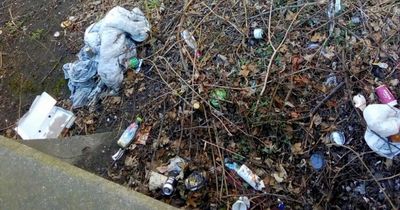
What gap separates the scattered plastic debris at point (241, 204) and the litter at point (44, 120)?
49.5 inches

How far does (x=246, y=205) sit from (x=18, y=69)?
6.52 ft

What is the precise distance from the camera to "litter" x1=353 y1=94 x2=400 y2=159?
2525 millimetres

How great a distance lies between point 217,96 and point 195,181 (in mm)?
538

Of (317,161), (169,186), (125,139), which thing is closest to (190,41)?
(125,139)

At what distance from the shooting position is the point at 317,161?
8.96 ft

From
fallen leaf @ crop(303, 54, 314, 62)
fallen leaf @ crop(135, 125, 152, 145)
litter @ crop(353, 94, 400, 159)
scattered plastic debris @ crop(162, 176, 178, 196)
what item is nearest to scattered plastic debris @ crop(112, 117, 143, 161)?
fallen leaf @ crop(135, 125, 152, 145)

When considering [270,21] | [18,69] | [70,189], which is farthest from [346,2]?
[18,69]

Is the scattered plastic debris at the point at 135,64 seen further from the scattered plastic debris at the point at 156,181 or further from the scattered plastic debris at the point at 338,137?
the scattered plastic debris at the point at 338,137

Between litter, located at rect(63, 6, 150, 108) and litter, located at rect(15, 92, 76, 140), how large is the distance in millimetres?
123

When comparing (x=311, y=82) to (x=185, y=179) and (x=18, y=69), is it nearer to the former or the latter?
(x=185, y=179)

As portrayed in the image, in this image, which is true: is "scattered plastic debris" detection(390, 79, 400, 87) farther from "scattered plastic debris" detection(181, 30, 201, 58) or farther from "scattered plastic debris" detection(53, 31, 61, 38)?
"scattered plastic debris" detection(53, 31, 61, 38)

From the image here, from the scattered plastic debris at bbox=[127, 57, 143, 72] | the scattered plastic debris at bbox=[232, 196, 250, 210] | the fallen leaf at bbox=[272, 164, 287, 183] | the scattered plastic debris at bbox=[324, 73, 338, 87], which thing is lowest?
the scattered plastic debris at bbox=[232, 196, 250, 210]

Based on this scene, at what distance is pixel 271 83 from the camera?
2.90 metres

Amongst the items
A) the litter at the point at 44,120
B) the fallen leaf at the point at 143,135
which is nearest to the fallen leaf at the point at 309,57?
the fallen leaf at the point at 143,135
